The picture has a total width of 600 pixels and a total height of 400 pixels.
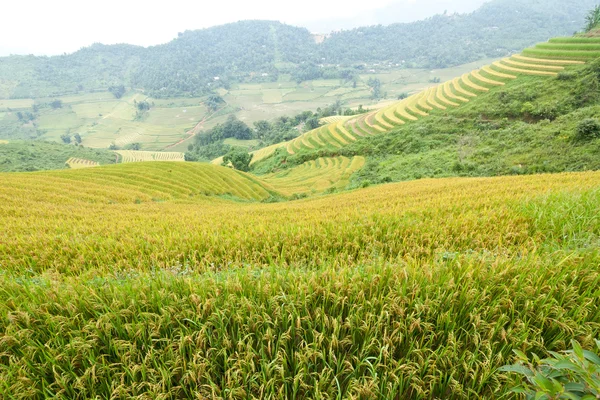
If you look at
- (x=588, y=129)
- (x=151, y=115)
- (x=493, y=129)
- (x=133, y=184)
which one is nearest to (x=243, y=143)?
(x=151, y=115)

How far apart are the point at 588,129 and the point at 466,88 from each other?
4735 cm

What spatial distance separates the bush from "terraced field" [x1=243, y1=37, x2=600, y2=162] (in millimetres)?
34235

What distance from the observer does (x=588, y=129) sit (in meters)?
18.8

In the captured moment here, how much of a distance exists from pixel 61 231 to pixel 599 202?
37.0 feet

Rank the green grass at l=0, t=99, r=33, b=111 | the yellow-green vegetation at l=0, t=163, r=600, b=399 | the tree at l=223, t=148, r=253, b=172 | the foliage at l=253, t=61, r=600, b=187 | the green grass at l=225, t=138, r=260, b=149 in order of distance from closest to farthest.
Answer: the yellow-green vegetation at l=0, t=163, r=600, b=399 → the foliage at l=253, t=61, r=600, b=187 → the tree at l=223, t=148, r=253, b=172 → the green grass at l=225, t=138, r=260, b=149 → the green grass at l=0, t=99, r=33, b=111

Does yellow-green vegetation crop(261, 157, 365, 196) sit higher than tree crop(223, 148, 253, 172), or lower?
lower

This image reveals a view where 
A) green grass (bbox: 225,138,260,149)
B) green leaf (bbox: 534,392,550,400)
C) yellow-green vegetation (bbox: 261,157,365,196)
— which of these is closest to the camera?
green leaf (bbox: 534,392,550,400)

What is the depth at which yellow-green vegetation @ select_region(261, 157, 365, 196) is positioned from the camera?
32941 millimetres

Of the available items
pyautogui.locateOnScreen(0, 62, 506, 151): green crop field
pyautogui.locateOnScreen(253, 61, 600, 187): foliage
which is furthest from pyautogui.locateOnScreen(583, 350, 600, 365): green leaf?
pyautogui.locateOnScreen(0, 62, 506, 151): green crop field

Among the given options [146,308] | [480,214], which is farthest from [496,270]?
[146,308]

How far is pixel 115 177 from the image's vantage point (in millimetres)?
19984

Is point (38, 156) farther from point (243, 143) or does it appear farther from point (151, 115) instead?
point (151, 115)

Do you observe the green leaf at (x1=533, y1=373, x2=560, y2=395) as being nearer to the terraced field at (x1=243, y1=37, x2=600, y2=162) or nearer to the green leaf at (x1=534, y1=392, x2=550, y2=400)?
the green leaf at (x1=534, y1=392, x2=550, y2=400)

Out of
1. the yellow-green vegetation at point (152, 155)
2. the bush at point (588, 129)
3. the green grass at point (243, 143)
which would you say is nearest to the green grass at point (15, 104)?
the yellow-green vegetation at point (152, 155)
